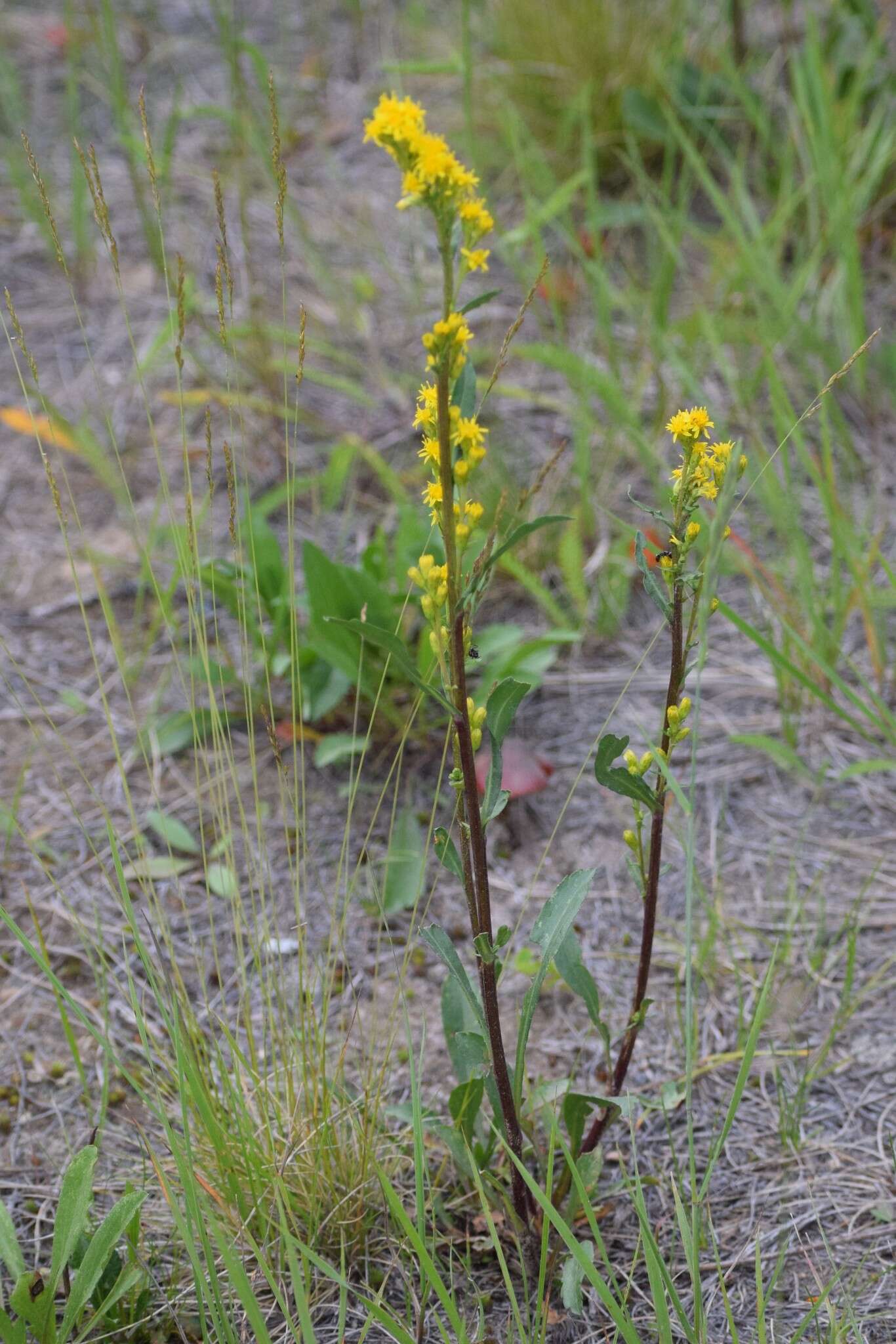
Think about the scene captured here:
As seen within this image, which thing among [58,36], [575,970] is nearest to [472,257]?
[575,970]

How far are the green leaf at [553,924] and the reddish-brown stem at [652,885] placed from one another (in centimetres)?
7

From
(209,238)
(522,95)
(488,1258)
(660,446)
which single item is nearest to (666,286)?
(660,446)

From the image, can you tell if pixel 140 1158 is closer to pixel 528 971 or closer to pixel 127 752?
pixel 528 971

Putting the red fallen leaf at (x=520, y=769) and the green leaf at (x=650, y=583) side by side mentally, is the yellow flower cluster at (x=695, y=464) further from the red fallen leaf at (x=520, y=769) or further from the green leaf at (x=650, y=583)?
the red fallen leaf at (x=520, y=769)

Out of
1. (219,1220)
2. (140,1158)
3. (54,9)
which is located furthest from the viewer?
(54,9)

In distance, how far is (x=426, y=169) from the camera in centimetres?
75

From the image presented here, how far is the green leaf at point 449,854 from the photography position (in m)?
0.95

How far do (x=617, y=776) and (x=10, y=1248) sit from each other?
77cm

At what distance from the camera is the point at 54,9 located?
3.64 m

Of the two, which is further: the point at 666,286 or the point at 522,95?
the point at 522,95

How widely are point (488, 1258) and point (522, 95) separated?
2807mm

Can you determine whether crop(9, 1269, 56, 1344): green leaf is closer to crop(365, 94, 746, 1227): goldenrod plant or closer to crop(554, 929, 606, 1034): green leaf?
crop(365, 94, 746, 1227): goldenrod plant

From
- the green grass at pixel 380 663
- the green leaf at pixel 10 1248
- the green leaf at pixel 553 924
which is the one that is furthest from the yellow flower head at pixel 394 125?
the green leaf at pixel 10 1248

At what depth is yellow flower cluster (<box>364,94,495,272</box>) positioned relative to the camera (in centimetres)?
76
